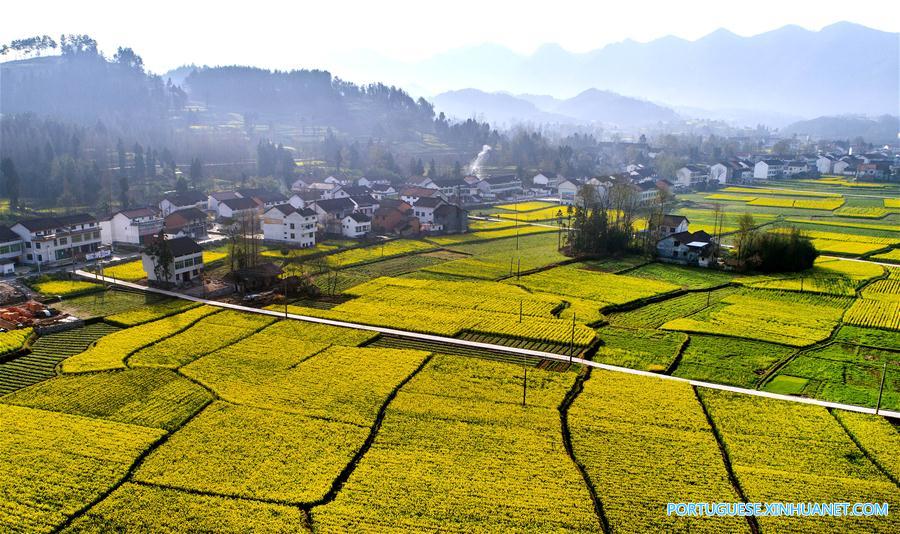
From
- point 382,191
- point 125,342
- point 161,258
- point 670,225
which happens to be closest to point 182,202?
point 382,191

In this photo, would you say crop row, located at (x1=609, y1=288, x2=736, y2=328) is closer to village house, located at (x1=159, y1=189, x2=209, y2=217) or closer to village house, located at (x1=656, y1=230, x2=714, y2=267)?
village house, located at (x1=656, y1=230, x2=714, y2=267)

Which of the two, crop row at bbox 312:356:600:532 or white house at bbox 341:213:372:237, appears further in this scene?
white house at bbox 341:213:372:237

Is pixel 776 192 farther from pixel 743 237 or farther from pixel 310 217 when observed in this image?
pixel 310 217

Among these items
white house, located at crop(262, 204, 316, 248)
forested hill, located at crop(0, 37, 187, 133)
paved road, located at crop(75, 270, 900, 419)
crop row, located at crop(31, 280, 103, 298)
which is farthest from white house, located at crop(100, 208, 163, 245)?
forested hill, located at crop(0, 37, 187, 133)

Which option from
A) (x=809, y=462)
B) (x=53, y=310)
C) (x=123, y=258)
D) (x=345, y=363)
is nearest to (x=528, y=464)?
(x=809, y=462)

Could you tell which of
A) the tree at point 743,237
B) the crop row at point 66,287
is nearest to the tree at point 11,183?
the crop row at point 66,287

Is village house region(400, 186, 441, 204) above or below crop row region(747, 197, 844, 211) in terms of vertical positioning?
above

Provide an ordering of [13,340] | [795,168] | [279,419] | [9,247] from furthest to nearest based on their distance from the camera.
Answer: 1. [795,168]
2. [9,247]
3. [13,340]
4. [279,419]
